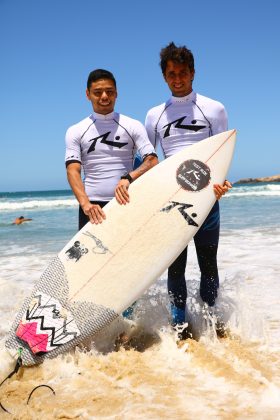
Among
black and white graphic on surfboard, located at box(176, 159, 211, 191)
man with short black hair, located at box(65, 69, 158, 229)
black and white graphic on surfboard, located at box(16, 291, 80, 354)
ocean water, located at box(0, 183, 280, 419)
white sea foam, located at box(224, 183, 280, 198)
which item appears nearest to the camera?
ocean water, located at box(0, 183, 280, 419)

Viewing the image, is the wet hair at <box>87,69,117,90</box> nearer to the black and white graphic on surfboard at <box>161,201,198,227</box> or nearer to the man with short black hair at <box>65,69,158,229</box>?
the man with short black hair at <box>65,69,158,229</box>

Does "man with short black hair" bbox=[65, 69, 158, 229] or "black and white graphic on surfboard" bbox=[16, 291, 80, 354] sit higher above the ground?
"man with short black hair" bbox=[65, 69, 158, 229]

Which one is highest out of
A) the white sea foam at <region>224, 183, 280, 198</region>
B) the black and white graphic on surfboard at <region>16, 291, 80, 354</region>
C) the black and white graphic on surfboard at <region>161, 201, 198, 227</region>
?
the black and white graphic on surfboard at <region>161, 201, 198, 227</region>

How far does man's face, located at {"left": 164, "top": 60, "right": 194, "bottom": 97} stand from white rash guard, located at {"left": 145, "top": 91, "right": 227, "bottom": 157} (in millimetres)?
46

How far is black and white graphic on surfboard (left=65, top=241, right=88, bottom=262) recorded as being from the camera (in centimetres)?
280

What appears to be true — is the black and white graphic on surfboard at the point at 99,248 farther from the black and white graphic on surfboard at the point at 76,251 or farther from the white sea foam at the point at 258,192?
the white sea foam at the point at 258,192

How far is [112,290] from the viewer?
2715 mm

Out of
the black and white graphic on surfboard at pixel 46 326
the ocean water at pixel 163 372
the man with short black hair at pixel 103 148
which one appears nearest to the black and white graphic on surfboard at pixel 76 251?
the man with short black hair at pixel 103 148

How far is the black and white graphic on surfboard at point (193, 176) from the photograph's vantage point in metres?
2.95

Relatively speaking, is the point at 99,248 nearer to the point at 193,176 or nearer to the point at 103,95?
the point at 193,176

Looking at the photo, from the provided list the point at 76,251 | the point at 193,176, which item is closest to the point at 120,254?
the point at 76,251

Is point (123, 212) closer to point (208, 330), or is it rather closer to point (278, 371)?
point (208, 330)

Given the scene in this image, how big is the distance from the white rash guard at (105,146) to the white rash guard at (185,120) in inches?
5.5

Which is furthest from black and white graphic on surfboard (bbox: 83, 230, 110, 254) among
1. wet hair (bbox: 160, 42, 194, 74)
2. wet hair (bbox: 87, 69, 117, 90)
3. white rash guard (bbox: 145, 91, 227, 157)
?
wet hair (bbox: 160, 42, 194, 74)
